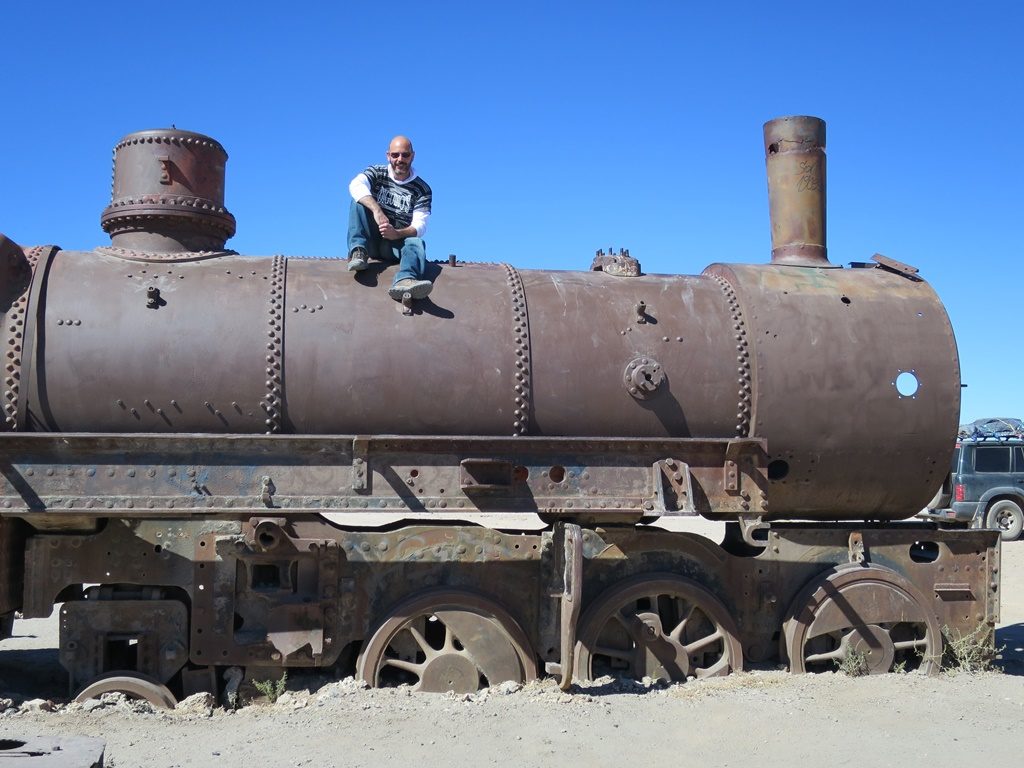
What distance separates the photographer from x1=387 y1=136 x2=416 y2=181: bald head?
23.4 feet

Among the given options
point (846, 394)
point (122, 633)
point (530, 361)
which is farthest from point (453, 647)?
point (846, 394)

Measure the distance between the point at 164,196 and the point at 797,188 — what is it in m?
4.92

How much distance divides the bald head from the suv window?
15511 mm

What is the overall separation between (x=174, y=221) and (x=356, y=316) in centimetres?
155

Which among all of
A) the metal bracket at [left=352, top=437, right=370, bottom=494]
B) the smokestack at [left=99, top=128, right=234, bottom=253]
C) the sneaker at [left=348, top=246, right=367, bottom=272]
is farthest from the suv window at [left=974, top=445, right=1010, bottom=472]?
the smokestack at [left=99, top=128, right=234, bottom=253]

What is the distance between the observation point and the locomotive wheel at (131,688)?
6.23 metres

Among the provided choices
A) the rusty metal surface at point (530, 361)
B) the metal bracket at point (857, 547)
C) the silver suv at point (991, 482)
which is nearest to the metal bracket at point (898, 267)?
the rusty metal surface at point (530, 361)

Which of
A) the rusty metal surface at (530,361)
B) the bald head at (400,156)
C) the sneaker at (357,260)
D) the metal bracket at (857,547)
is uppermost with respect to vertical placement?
the bald head at (400,156)

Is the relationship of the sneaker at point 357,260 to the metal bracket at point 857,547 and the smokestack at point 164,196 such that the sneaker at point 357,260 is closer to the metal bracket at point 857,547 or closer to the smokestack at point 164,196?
the smokestack at point 164,196

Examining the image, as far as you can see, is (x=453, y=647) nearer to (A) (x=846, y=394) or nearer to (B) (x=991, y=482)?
(A) (x=846, y=394)

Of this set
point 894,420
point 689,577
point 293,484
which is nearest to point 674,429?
point 689,577

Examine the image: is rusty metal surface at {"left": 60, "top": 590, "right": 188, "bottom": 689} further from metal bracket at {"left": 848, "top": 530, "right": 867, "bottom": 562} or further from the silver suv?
the silver suv

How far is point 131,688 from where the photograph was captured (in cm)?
626

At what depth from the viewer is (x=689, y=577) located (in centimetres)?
691
